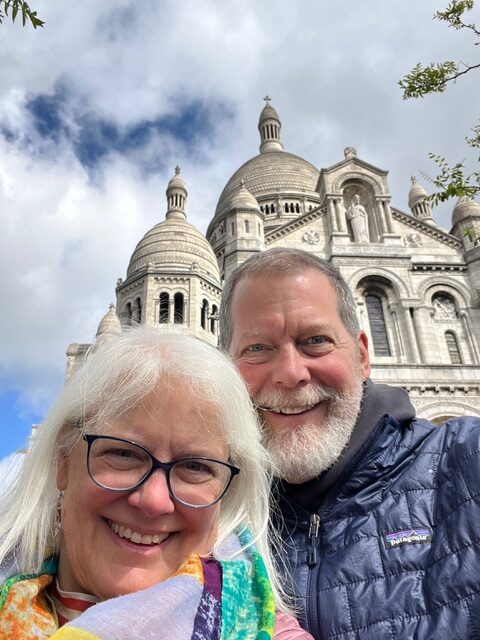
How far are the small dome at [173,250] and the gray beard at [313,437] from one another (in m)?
19.5

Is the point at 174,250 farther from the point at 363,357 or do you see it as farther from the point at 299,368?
the point at 299,368

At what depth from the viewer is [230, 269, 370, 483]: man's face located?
221cm

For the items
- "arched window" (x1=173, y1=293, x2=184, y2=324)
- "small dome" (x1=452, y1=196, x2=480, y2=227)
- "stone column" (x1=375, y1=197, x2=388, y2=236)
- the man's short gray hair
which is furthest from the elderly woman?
"small dome" (x1=452, y1=196, x2=480, y2=227)

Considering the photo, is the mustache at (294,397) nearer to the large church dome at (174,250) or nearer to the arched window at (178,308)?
the arched window at (178,308)

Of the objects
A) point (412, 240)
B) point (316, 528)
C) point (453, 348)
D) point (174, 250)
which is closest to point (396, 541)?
point (316, 528)

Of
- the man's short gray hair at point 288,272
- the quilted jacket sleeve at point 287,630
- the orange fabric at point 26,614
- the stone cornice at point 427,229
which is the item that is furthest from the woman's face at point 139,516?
the stone cornice at point 427,229

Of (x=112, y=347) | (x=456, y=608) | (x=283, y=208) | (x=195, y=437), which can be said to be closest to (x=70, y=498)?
(x=195, y=437)

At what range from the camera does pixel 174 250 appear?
23.1 metres

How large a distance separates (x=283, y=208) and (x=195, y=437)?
120 ft

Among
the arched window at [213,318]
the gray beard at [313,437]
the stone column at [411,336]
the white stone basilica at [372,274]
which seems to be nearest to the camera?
the gray beard at [313,437]

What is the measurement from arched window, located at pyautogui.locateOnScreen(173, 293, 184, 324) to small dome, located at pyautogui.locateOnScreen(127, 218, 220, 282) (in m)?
1.49

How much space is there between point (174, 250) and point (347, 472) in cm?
2173

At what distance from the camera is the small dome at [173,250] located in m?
22.5

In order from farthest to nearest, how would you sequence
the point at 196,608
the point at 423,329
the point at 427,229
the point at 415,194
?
the point at 415,194 → the point at 427,229 → the point at 423,329 → the point at 196,608
